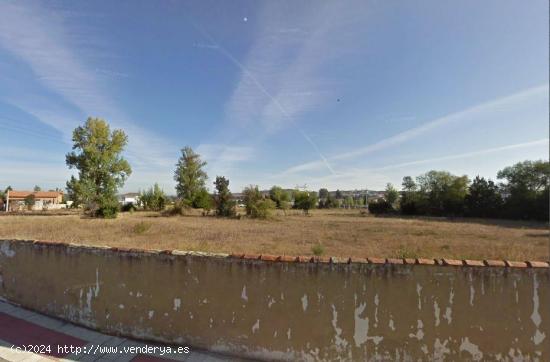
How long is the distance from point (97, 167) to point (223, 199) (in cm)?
1393

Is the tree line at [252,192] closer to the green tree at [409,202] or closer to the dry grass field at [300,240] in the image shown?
the green tree at [409,202]

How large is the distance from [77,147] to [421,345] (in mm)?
35614

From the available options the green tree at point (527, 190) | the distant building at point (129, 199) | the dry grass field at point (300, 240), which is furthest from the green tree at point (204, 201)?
the green tree at point (527, 190)

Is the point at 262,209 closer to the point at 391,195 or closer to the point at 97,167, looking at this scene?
the point at 97,167

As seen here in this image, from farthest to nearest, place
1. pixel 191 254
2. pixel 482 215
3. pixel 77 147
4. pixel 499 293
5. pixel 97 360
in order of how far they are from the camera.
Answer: pixel 482 215, pixel 77 147, pixel 191 254, pixel 97 360, pixel 499 293

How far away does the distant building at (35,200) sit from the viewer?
43.4 m

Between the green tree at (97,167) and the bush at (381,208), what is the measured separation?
3626 cm

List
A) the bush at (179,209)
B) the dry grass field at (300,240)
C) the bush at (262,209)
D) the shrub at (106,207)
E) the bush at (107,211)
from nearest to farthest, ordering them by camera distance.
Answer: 1. the dry grass field at (300,240)
2. the bush at (107,211)
3. the shrub at (106,207)
4. the bush at (262,209)
5. the bush at (179,209)

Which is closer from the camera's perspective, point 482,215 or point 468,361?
point 468,361

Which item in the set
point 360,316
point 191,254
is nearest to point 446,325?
point 360,316

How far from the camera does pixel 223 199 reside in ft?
101

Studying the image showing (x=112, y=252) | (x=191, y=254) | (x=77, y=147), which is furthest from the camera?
(x=77, y=147)

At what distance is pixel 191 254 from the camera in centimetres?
330

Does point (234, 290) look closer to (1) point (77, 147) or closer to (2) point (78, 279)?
(2) point (78, 279)
